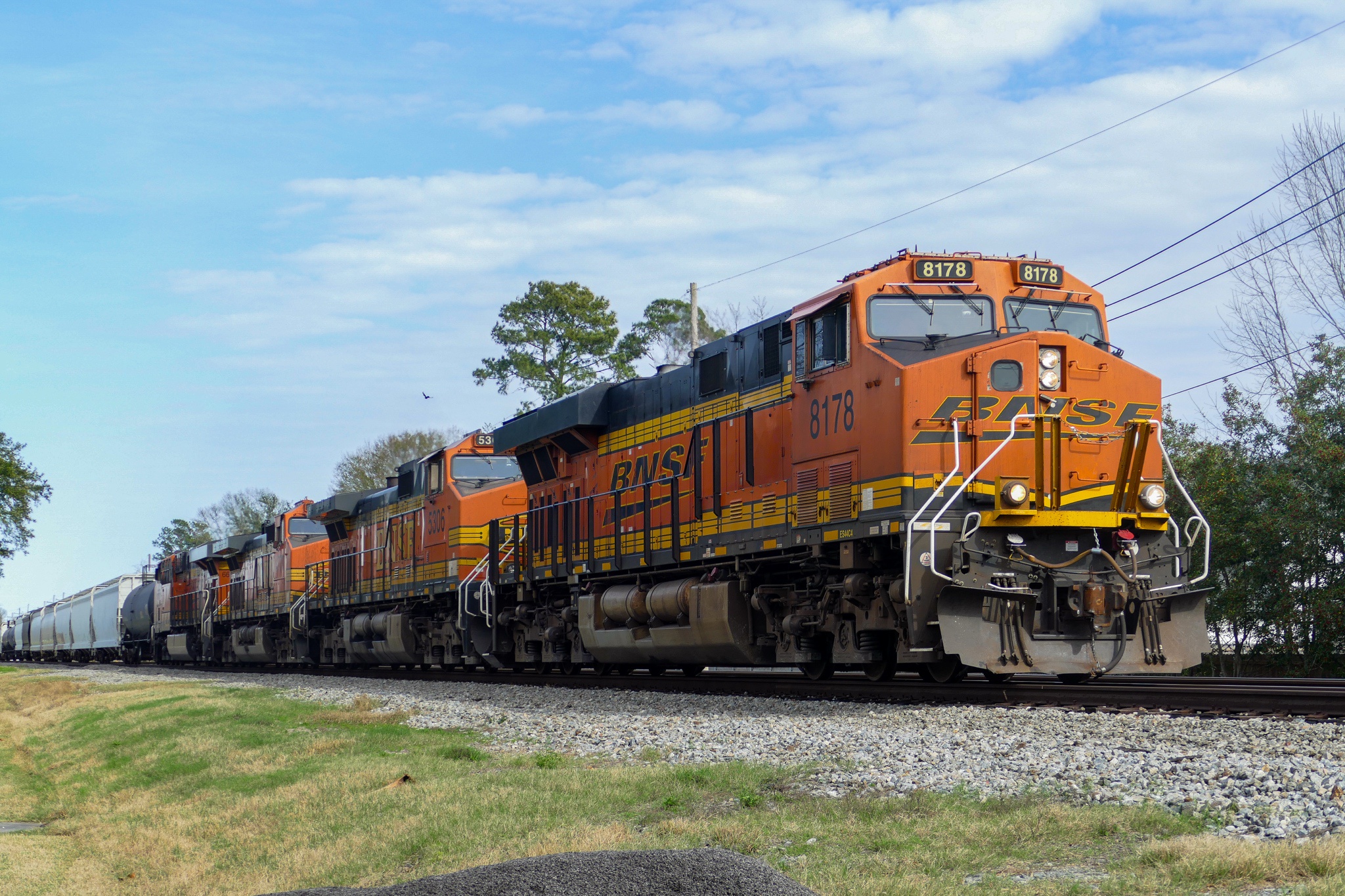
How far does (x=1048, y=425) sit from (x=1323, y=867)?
729 centimetres

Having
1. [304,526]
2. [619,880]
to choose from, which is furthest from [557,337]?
[619,880]

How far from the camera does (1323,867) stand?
171 inches

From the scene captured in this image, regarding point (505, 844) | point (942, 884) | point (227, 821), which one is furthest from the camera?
point (227, 821)

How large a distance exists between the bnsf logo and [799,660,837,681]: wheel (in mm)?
3701

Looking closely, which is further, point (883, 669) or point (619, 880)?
point (883, 669)

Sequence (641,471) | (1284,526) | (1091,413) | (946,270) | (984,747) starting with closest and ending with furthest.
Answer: (984,747), (1091,413), (946,270), (641,471), (1284,526)

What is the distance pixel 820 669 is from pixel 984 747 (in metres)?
6.16

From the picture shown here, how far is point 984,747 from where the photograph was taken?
25.6 feet

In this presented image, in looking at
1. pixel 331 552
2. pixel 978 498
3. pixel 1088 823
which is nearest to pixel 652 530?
pixel 978 498

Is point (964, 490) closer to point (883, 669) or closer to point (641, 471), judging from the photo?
point (883, 669)

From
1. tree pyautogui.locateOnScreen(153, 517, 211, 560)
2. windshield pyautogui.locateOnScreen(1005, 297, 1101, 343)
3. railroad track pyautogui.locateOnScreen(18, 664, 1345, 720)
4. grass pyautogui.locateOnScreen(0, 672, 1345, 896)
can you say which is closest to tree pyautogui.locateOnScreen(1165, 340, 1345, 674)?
railroad track pyautogui.locateOnScreen(18, 664, 1345, 720)

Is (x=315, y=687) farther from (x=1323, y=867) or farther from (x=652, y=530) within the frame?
(x=1323, y=867)

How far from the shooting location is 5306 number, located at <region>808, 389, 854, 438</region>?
39.7ft

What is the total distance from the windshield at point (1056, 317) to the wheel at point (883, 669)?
3.65 metres
